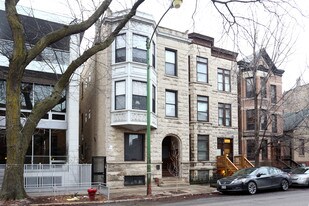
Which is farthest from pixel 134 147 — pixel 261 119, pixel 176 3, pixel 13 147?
pixel 261 119

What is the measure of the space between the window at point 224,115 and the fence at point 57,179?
1425cm

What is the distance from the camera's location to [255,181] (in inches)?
784

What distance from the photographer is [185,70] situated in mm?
28859

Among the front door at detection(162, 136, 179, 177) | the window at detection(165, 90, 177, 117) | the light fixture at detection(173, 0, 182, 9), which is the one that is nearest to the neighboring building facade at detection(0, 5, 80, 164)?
the window at detection(165, 90, 177, 117)

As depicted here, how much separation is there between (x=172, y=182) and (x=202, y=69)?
9393 mm

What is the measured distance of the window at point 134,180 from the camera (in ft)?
81.1

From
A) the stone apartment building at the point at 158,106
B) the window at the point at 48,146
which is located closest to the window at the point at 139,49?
the stone apartment building at the point at 158,106

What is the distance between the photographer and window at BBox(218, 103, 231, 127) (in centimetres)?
3178

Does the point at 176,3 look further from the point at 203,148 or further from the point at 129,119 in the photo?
the point at 203,148

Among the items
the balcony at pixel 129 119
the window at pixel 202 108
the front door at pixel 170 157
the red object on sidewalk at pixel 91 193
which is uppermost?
the window at pixel 202 108

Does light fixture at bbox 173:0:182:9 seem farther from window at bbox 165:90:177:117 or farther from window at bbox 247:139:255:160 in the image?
window at bbox 247:139:255:160

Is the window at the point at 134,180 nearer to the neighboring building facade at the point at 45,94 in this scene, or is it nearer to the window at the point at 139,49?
the neighboring building facade at the point at 45,94

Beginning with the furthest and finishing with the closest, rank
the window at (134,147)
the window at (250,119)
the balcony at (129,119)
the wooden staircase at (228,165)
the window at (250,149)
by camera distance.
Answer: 1. the window at (250,119)
2. the window at (250,149)
3. the wooden staircase at (228,165)
4. the window at (134,147)
5. the balcony at (129,119)

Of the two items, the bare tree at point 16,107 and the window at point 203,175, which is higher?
the bare tree at point 16,107
